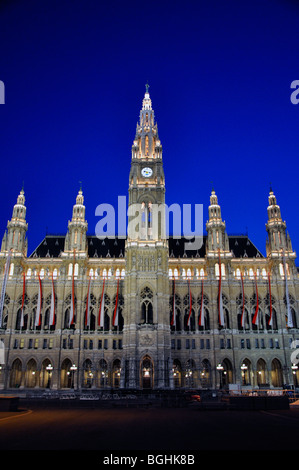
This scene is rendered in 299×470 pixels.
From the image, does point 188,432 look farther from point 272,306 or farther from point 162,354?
point 272,306

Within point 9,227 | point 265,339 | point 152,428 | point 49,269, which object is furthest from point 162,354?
point 152,428

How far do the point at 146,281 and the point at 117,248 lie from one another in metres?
18.7

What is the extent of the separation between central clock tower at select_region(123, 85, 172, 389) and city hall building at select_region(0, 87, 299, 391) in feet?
0.66

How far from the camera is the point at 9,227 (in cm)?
8762

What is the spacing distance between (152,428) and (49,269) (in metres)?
69.9

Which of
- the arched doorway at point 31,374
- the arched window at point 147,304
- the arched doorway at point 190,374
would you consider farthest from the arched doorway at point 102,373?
the arched doorway at point 190,374

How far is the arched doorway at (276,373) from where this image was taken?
78400 millimetres

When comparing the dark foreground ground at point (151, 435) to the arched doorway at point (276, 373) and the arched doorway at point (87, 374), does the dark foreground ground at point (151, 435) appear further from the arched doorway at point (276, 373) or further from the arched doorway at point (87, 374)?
the arched doorway at point (276, 373)

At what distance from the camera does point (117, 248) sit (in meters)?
93.4

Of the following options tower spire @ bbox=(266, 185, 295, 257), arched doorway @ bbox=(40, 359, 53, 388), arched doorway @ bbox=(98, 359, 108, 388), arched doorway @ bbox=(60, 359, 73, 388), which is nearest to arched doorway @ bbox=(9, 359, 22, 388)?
arched doorway @ bbox=(40, 359, 53, 388)

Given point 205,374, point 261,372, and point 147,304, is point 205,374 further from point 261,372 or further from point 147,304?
point 147,304

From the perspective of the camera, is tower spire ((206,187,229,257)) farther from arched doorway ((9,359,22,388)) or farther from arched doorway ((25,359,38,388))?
arched doorway ((9,359,22,388))

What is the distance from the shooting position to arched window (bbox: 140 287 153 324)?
76062mm

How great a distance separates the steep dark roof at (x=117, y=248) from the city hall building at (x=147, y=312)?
3453 millimetres
